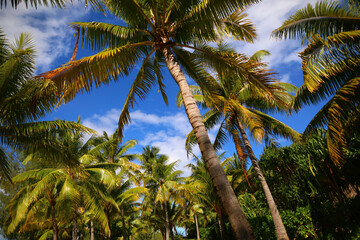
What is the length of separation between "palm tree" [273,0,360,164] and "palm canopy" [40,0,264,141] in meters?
1.95

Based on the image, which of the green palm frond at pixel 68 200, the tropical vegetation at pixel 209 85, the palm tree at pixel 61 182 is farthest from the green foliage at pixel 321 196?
the green palm frond at pixel 68 200

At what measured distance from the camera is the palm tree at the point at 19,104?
Result: 6868mm

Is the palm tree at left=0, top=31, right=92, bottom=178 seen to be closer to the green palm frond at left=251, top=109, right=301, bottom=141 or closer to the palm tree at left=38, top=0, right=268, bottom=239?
the palm tree at left=38, top=0, right=268, bottom=239

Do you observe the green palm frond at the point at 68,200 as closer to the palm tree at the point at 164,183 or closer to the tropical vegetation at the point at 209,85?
the tropical vegetation at the point at 209,85

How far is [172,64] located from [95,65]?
2090 mm

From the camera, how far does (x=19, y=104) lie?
7.04 metres

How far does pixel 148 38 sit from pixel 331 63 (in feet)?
19.1

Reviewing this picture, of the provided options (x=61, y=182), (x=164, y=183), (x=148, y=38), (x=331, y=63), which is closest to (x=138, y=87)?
(x=148, y=38)

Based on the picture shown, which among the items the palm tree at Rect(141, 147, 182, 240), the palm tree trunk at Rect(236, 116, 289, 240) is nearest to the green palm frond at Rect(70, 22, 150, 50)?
the palm tree trunk at Rect(236, 116, 289, 240)

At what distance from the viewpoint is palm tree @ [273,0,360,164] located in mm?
5602

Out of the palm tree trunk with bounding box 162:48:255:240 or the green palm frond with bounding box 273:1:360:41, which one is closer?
the palm tree trunk with bounding box 162:48:255:240

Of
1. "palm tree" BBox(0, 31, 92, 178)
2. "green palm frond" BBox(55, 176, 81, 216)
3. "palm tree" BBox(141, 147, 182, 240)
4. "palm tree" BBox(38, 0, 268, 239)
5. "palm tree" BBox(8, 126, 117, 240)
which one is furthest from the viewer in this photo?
"palm tree" BBox(141, 147, 182, 240)

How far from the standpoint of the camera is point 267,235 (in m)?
12.4

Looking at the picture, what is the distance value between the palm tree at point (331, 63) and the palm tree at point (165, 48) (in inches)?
68.5
